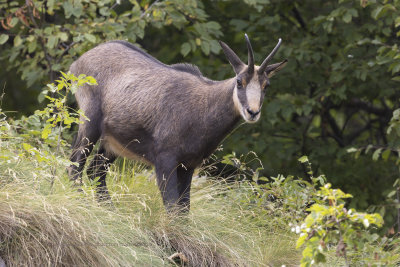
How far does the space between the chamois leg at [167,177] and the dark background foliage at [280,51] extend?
2.06 metres

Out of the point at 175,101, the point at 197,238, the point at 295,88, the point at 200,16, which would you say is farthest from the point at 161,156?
the point at 295,88

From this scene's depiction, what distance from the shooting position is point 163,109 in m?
6.63

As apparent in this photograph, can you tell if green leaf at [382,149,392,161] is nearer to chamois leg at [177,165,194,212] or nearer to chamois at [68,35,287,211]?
chamois at [68,35,287,211]

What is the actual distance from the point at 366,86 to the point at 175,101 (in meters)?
4.00

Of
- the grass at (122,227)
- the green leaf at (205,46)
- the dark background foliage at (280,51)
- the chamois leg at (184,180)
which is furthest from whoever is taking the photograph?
the green leaf at (205,46)

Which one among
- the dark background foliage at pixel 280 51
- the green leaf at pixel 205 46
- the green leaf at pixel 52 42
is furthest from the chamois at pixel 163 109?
the green leaf at pixel 205 46

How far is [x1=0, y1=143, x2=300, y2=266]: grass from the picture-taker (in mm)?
5027

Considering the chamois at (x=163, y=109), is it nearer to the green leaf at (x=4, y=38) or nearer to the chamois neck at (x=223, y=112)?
the chamois neck at (x=223, y=112)

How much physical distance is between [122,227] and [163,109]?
1.49m

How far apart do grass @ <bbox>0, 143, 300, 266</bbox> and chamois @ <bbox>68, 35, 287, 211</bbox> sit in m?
0.23

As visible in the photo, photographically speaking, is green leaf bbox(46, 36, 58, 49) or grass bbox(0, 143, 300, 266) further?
green leaf bbox(46, 36, 58, 49)

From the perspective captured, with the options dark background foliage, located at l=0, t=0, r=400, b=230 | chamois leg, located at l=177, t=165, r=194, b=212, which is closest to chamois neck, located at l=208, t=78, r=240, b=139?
chamois leg, located at l=177, t=165, r=194, b=212

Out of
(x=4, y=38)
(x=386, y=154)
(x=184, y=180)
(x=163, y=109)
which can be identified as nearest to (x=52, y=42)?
(x=4, y=38)

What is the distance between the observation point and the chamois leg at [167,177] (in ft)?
20.6
